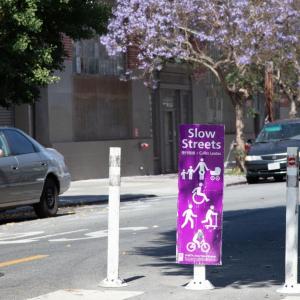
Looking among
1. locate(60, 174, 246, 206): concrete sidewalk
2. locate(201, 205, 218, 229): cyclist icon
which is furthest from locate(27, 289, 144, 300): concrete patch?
locate(60, 174, 246, 206): concrete sidewalk

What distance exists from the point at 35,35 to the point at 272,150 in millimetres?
9707

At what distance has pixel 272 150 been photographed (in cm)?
2330

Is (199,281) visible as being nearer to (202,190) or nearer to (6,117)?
(202,190)

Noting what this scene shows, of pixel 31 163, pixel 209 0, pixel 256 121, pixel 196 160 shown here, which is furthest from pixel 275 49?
pixel 196 160

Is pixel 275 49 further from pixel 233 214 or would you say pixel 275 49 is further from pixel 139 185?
pixel 233 214

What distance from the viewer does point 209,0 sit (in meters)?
24.9

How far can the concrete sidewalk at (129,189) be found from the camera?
1948cm

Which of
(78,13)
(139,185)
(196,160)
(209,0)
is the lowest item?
(139,185)

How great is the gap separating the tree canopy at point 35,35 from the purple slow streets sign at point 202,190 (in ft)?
25.3

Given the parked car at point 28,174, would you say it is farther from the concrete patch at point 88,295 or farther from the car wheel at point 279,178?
the car wheel at point 279,178

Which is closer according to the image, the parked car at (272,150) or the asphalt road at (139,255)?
the asphalt road at (139,255)

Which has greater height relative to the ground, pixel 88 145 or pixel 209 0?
pixel 209 0

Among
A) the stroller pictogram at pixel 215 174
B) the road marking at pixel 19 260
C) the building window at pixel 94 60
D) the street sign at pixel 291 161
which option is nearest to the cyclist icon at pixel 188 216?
the stroller pictogram at pixel 215 174

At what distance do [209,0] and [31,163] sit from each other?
12.1m
